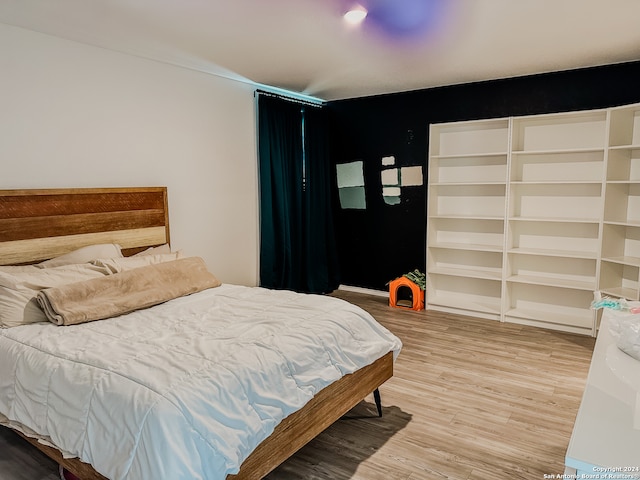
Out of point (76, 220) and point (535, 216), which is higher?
point (76, 220)

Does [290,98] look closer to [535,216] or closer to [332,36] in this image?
[332,36]

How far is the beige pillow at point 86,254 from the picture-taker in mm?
2996

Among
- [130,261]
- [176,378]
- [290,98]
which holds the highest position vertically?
[290,98]

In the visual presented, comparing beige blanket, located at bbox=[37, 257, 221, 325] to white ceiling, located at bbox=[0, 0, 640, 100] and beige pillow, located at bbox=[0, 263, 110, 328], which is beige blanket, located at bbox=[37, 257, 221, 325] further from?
white ceiling, located at bbox=[0, 0, 640, 100]

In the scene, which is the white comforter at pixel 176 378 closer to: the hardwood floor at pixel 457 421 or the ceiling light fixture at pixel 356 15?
the hardwood floor at pixel 457 421

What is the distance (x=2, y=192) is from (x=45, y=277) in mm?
635

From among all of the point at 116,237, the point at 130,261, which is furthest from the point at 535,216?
the point at 116,237

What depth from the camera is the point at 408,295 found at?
539 centimetres

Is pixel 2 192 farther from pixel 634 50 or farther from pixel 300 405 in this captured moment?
pixel 634 50

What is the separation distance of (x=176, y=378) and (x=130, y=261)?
162cm

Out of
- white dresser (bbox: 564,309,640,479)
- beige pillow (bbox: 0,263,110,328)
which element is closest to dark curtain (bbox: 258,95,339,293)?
beige pillow (bbox: 0,263,110,328)

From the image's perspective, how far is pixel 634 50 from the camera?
3.58m

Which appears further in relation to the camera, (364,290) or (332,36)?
(364,290)

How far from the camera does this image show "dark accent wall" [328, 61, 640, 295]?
418 cm
